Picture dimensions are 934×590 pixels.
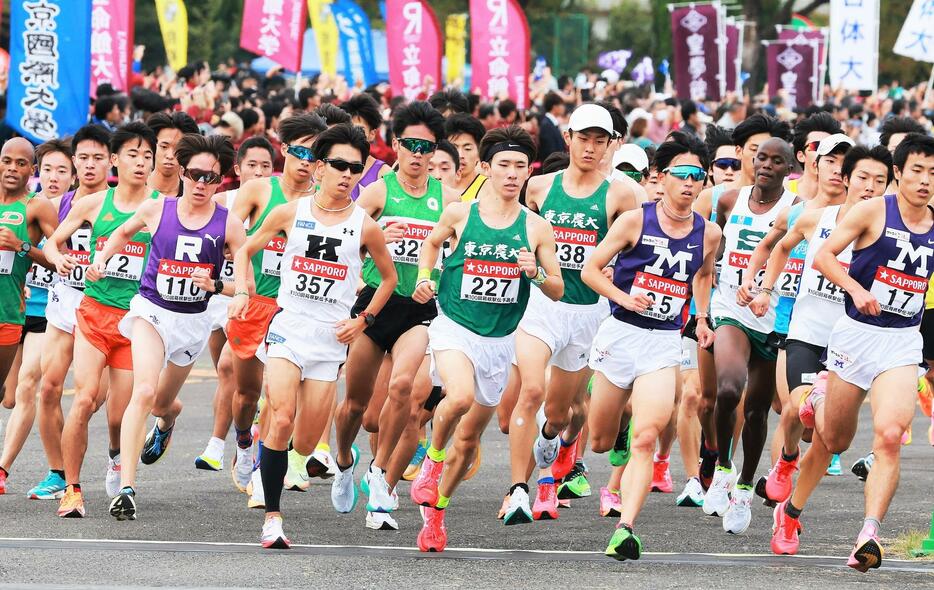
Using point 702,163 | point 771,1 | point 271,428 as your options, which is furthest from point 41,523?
point 771,1

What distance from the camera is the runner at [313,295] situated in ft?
28.8

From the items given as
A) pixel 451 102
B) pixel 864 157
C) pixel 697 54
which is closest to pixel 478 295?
pixel 864 157

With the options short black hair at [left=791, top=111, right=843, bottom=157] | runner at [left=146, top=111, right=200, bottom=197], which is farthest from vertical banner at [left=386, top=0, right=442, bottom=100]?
runner at [left=146, top=111, right=200, bottom=197]

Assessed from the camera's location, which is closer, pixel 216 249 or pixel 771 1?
pixel 216 249

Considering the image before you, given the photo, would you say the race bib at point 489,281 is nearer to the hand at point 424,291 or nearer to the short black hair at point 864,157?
the hand at point 424,291

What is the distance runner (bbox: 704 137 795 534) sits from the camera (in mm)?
10102

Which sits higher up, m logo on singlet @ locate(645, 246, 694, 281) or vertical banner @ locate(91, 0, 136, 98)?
vertical banner @ locate(91, 0, 136, 98)

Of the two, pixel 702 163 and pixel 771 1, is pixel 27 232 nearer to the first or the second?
pixel 702 163

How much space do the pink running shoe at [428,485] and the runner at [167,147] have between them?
8.95ft

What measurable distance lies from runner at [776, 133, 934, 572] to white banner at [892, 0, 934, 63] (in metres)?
18.0

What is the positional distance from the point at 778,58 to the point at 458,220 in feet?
90.8

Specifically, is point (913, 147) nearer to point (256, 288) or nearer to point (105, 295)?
point (256, 288)

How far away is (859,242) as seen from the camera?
8.64 metres

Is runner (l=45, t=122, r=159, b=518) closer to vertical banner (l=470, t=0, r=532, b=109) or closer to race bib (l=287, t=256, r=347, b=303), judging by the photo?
race bib (l=287, t=256, r=347, b=303)
